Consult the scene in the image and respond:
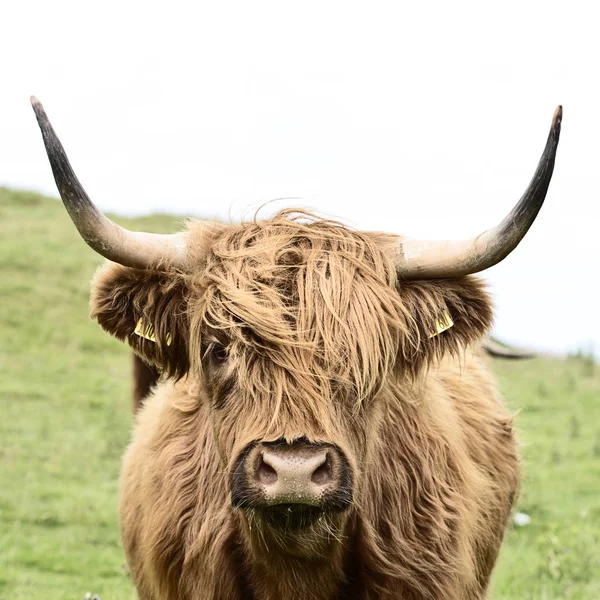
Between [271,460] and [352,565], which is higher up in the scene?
[271,460]

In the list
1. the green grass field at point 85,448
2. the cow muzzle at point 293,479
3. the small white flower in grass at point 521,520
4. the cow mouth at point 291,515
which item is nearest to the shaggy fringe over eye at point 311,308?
the cow muzzle at point 293,479

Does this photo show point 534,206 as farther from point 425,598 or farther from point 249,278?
point 425,598

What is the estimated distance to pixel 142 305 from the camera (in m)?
3.89

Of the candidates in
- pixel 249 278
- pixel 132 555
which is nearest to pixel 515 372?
pixel 132 555

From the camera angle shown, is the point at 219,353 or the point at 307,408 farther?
the point at 219,353

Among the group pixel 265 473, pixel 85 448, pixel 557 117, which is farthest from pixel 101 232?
pixel 85 448

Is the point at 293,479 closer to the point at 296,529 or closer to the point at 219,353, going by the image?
the point at 296,529

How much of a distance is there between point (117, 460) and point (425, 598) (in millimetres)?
6861

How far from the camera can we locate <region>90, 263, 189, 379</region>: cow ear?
385cm

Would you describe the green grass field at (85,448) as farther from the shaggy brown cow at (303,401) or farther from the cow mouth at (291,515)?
the cow mouth at (291,515)

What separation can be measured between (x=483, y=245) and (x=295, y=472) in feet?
3.70

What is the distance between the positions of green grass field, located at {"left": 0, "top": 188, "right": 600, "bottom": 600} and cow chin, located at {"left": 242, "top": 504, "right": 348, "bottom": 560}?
2.90 m

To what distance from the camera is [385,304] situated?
366cm

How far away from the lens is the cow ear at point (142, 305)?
385cm
